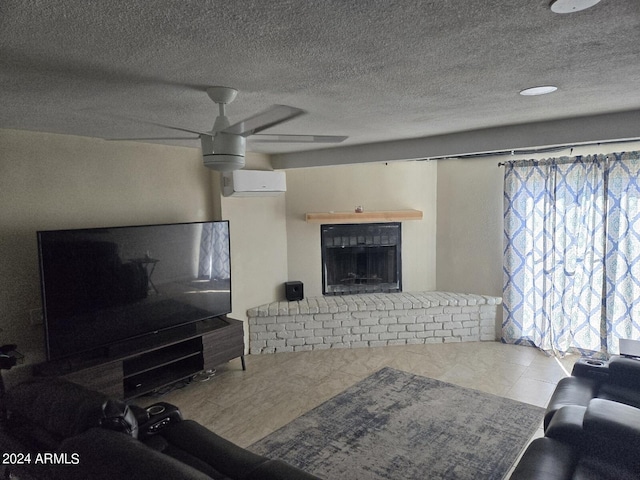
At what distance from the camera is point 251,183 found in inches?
168

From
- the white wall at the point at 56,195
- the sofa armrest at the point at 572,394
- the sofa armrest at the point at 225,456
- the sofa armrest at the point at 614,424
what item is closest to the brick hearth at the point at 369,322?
the white wall at the point at 56,195

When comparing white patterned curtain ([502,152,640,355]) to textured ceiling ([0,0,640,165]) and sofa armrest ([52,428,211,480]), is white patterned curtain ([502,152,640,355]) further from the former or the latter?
sofa armrest ([52,428,211,480])

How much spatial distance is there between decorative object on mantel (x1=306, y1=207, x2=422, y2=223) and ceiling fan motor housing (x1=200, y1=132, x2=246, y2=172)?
2861mm

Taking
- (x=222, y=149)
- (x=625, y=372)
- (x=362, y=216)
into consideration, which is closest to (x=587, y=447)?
(x=625, y=372)

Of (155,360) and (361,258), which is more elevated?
(361,258)

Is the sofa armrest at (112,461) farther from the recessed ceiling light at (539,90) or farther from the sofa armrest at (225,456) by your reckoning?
the recessed ceiling light at (539,90)

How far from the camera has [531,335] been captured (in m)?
4.72

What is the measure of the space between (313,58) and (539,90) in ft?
4.16

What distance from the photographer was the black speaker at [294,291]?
4.99 m

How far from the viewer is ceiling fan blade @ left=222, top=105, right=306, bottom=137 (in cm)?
193

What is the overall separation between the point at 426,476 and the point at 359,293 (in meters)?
2.86

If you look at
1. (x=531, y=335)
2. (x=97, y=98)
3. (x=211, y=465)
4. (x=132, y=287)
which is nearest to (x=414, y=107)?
(x=97, y=98)

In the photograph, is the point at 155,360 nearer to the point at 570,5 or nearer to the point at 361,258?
the point at 361,258

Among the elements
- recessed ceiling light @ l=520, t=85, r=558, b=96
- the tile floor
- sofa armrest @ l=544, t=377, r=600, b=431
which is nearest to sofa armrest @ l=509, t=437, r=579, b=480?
sofa armrest @ l=544, t=377, r=600, b=431
